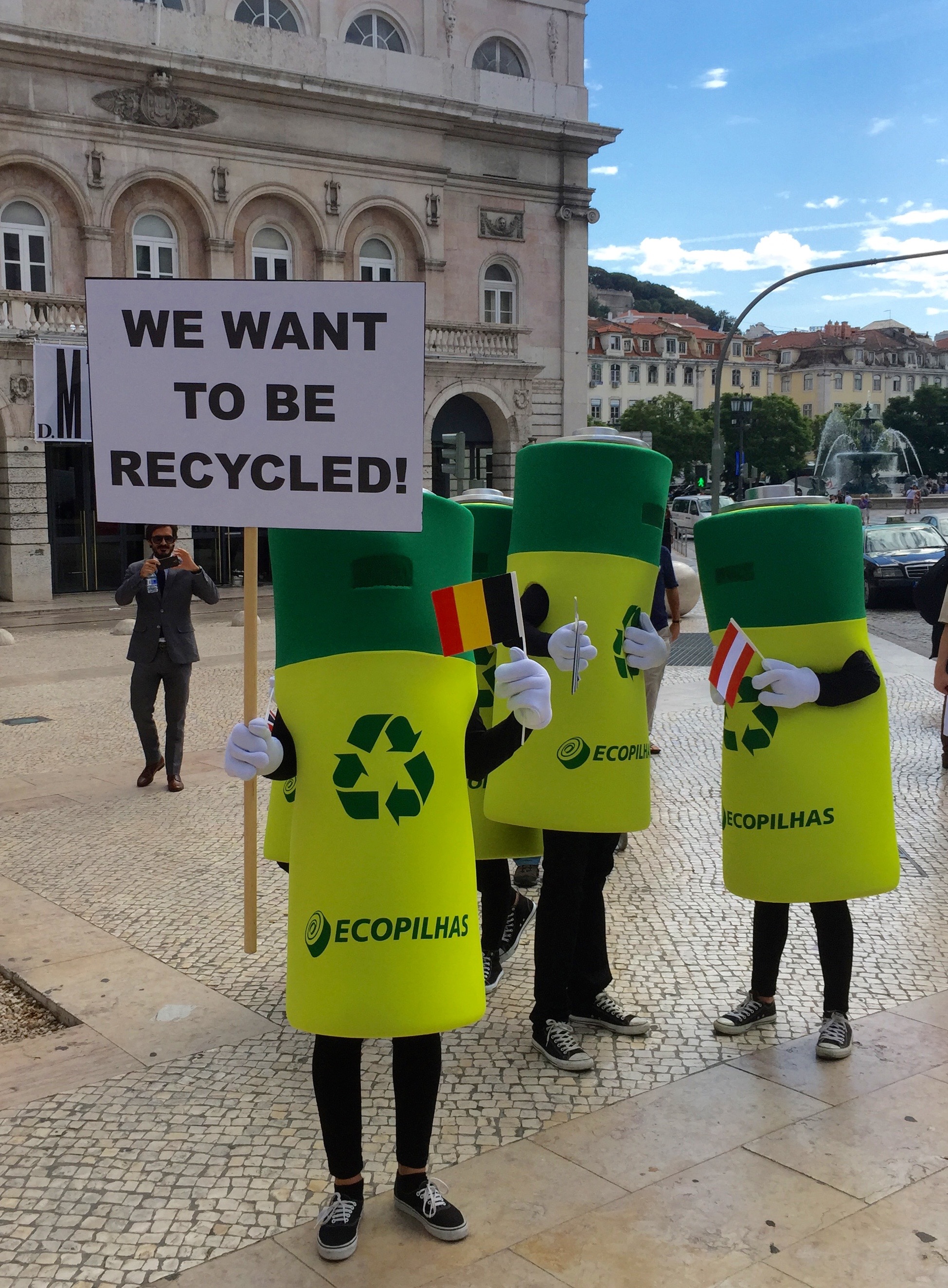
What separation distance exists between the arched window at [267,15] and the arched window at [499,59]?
4.50 m

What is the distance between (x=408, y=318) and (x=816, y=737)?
2.05m

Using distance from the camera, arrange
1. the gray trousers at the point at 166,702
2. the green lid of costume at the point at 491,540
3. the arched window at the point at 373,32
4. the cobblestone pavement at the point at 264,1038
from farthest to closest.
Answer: the arched window at the point at 373,32 → the gray trousers at the point at 166,702 → the green lid of costume at the point at 491,540 → the cobblestone pavement at the point at 264,1038

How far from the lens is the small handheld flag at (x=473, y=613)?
3514mm

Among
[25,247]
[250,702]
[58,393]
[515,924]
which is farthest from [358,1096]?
[25,247]

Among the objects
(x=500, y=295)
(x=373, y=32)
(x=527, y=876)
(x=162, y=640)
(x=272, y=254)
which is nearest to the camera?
(x=527, y=876)

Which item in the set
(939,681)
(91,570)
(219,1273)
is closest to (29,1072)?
(219,1273)

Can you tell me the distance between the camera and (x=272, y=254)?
26.9 metres

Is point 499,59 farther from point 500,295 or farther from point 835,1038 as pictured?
point 835,1038

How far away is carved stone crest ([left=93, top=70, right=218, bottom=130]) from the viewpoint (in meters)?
24.3

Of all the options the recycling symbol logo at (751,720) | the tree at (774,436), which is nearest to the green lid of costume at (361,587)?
the recycling symbol logo at (751,720)

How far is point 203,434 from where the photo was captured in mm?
3895

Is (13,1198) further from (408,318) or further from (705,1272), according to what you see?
(408,318)

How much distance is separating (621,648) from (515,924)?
4.94ft

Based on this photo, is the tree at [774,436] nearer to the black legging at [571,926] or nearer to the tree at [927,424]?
the tree at [927,424]
